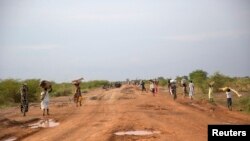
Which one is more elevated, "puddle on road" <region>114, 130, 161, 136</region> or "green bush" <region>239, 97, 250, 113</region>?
"green bush" <region>239, 97, 250, 113</region>

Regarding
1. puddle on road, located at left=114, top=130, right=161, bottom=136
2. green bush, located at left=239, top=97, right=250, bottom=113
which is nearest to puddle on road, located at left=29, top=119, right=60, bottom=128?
puddle on road, located at left=114, top=130, right=161, bottom=136

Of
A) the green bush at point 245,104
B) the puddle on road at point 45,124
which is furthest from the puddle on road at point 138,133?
the green bush at point 245,104

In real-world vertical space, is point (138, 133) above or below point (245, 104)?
below

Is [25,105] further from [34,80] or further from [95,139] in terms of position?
[34,80]

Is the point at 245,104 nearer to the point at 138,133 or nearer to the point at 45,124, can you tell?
the point at 45,124

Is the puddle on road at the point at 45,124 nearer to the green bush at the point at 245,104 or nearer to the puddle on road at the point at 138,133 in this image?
the puddle on road at the point at 138,133

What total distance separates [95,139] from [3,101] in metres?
30.5

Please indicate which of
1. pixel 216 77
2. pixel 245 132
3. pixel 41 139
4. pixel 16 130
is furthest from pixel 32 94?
pixel 245 132

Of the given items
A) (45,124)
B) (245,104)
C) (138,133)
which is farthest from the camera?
(245,104)

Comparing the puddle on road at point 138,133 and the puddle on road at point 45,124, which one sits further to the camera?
the puddle on road at point 45,124

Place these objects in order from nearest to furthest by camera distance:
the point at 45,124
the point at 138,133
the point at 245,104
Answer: the point at 138,133
the point at 45,124
the point at 245,104

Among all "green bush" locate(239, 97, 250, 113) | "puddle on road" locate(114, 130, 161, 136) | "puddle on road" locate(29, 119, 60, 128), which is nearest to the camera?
"puddle on road" locate(114, 130, 161, 136)

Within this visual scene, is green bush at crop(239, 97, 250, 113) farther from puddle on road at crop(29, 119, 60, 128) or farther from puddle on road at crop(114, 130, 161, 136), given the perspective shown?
puddle on road at crop(114, 130, 161, 136)

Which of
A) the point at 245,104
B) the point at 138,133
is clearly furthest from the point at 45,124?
the point at 245,104
